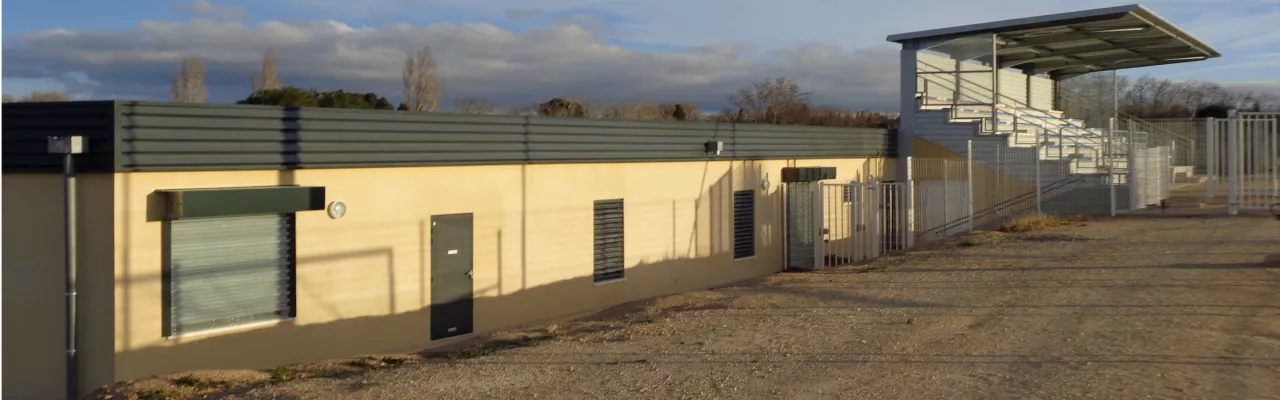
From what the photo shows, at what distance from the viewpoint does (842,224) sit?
19.7m

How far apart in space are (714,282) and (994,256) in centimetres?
476

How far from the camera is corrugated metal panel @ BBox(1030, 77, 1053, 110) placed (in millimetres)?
34969

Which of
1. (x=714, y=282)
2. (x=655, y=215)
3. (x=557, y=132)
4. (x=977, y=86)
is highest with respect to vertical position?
(x=977, y=86)

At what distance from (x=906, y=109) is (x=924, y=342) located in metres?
17.4

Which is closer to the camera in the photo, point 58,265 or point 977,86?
point 58,265

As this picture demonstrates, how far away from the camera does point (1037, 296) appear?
1270 centimetres

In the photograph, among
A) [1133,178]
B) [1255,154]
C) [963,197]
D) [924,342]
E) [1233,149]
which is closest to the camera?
[924,342]

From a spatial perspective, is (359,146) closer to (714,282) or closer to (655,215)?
(655,215)

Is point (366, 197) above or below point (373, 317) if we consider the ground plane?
above

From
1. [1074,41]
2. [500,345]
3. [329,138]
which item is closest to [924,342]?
[500,345]

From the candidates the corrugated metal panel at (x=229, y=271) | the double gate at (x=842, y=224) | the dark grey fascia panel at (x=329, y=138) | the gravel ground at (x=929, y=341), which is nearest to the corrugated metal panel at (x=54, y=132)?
the dark grey fascia panel at (x=329, y=138)

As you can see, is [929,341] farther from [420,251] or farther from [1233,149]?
[1233,149]

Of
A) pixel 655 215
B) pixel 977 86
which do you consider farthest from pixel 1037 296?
pixel 977 86

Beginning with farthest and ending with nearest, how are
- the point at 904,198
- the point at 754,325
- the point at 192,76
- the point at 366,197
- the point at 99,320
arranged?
1. the point at 192,76
2. the point at 904,198
3. the point at 366,197
4. the point at 754,325
5. the point at 99,320
